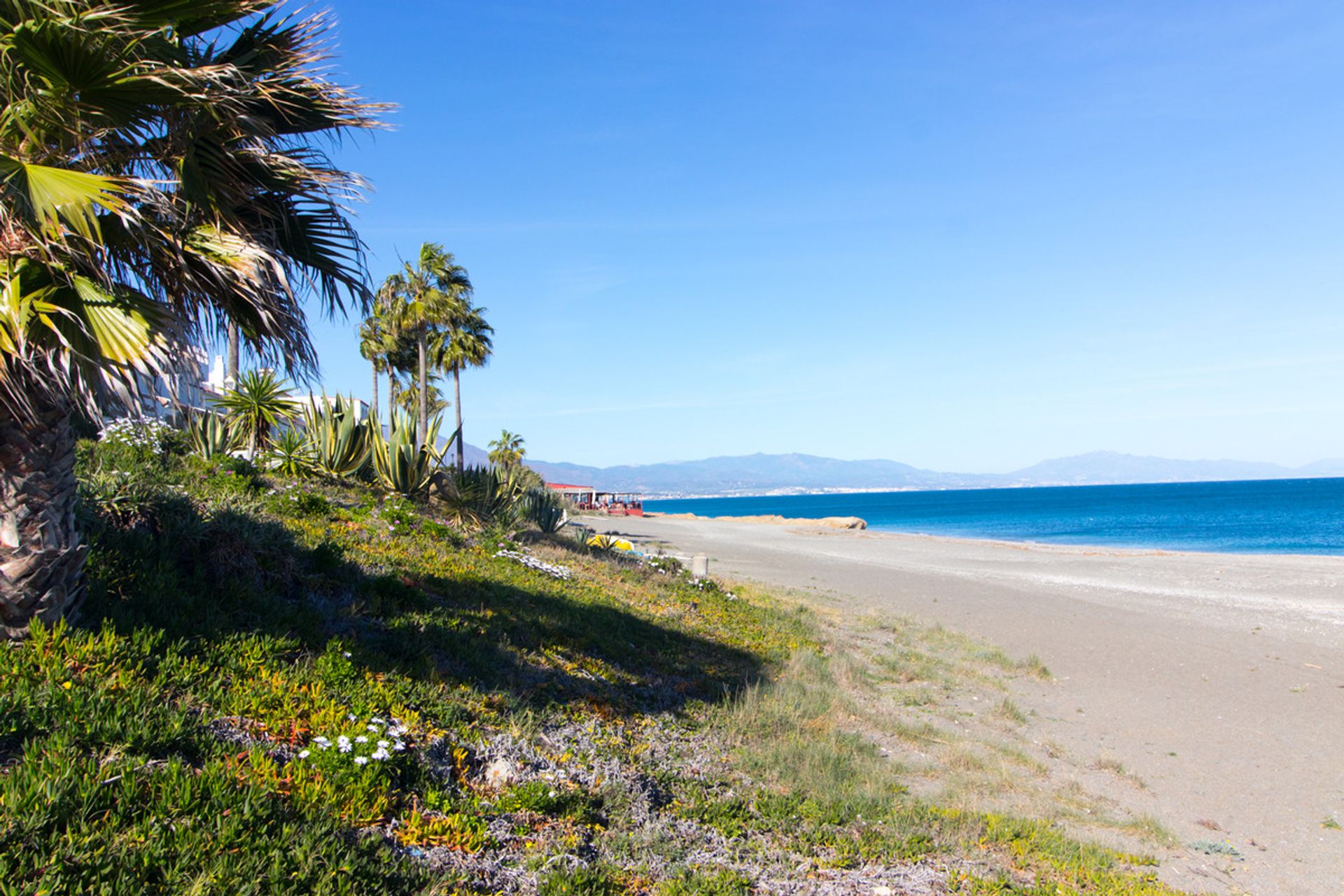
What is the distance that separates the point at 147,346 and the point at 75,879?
227 centimetres

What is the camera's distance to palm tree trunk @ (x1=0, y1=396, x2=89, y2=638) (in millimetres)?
4254

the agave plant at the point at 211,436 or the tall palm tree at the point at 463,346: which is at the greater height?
the tall palm tree at the point at 463,346

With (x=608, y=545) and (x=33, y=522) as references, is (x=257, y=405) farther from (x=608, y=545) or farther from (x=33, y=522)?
(x=608, y=545)

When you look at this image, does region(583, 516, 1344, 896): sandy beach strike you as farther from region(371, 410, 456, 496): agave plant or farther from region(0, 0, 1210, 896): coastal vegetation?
region(371, 410, 456, 496): agave plant

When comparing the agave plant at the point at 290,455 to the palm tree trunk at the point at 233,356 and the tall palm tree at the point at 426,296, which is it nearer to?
the palm tree trunk at the point at 233,356

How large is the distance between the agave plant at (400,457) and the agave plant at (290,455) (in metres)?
Result: 1.09

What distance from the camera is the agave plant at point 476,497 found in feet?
45.9

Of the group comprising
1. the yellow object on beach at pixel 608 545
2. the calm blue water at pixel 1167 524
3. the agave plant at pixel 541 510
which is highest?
the agave plant at pixel 541 510

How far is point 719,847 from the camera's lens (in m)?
4.77

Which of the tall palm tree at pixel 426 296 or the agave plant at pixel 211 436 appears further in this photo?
the tall palm tree at pixel 426 296

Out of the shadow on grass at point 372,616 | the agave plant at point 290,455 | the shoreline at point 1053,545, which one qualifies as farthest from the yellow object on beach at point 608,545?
the shoreline at point 1053,545

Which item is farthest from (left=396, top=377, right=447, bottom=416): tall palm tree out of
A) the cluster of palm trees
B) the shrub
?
the shrub

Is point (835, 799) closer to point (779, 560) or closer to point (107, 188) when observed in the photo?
point (107, 188)

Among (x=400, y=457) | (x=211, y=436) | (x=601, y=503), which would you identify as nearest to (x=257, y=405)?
(x=211, y=436)
